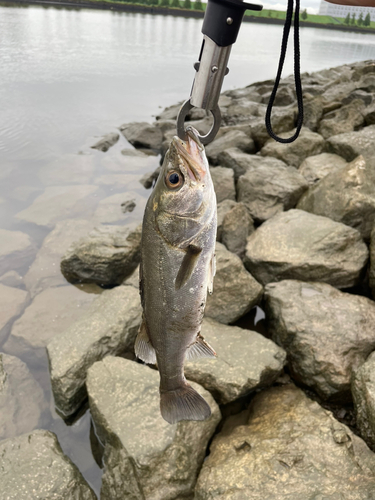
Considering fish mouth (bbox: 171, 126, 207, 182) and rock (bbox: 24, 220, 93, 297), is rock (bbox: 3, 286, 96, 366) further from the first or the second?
fish mouth (bbox: 171, 126, 207, 182)

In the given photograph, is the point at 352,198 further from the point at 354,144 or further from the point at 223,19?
the point at 223,19

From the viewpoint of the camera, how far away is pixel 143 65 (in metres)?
23.3

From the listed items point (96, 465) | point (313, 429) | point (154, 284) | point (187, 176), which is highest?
point (187, 176)

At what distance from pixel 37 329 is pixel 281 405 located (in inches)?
121

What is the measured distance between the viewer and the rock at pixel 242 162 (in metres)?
7.10

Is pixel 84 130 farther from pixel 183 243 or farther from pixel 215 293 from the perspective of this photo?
pixel 183 243

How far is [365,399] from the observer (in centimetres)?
318

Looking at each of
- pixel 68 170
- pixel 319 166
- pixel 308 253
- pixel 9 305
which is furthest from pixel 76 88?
pixel 308 253

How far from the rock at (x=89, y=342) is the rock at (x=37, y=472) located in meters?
0.59

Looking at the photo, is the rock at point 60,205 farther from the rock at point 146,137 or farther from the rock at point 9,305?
the rock at point 146,137

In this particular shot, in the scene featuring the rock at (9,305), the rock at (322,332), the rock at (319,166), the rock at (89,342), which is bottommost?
the rock at (9,305)

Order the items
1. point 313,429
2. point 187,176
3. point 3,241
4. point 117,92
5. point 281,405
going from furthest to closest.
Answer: point 117,92 < point 3,241 < point 281,405 < point 313,429 < point 187,176

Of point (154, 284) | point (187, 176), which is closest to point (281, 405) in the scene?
point (154, 284)

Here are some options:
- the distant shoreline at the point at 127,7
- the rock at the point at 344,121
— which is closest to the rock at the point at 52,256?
the rock at the point at 344,121
